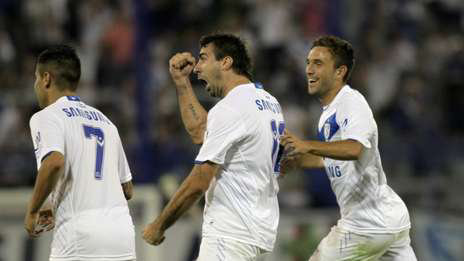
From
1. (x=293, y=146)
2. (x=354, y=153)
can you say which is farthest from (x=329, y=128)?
(x=293, y=146)

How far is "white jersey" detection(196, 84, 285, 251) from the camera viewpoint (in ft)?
19.3

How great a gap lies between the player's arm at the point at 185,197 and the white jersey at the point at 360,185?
1130 mm

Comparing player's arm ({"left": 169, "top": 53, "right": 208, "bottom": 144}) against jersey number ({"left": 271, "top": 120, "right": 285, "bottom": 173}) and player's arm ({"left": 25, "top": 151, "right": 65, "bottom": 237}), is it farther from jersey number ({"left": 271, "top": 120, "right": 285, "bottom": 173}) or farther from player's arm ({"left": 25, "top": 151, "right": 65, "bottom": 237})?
player's arm ({"left": 25, "top": 151, "right": 65, "bottom": 237})

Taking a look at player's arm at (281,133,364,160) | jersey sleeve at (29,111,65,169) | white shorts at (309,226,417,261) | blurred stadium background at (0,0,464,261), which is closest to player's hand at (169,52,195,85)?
player's arm at (281,133,364,160)

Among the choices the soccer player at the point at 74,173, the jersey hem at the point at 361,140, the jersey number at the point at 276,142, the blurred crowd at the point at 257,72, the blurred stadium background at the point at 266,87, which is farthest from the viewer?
the blurred crowd at the point at 257,72

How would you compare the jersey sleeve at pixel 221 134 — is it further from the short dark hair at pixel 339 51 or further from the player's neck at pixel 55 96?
the short dark hair at pixel 339 51

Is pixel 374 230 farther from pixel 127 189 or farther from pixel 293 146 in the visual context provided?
pixel 127 189

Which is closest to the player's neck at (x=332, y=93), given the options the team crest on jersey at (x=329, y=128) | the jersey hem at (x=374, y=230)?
the team crest on jersey at (x=329, y=128)

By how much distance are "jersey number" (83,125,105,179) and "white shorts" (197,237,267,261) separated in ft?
2.56

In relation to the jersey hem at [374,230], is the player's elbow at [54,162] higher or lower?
higher

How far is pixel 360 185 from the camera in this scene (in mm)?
6652

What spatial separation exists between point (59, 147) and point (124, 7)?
8.54 metres

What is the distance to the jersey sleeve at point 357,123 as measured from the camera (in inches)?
247

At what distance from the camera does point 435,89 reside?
13539 mm
